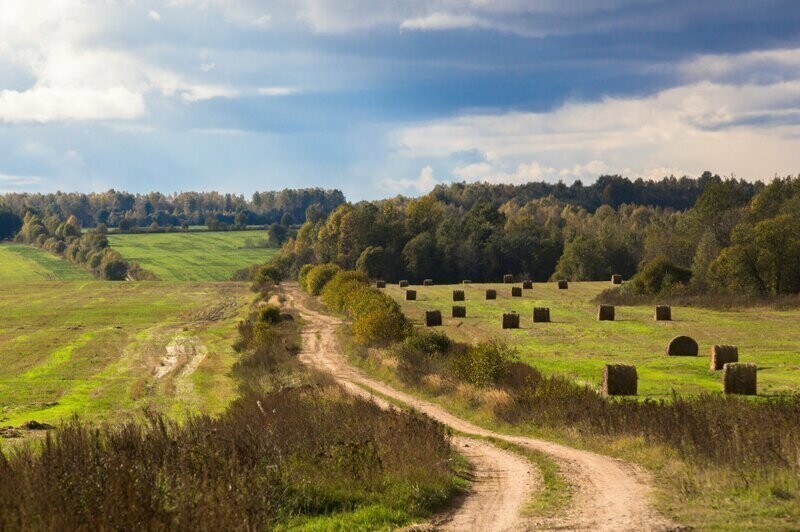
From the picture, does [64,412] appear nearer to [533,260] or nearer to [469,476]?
[469,476]

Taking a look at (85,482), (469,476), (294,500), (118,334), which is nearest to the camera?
(85,482)

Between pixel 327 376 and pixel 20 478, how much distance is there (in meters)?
29.1

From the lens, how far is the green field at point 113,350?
43.3 m

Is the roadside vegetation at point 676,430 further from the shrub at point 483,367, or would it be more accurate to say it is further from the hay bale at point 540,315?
the hay bale at point 540,315

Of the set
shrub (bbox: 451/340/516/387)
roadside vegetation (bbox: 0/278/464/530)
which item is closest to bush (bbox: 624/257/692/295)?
shrub (bbox: 451/340/516/387)

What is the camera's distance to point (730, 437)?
57.2 feet

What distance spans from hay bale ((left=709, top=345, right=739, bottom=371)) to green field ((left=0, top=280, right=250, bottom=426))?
78.9ft

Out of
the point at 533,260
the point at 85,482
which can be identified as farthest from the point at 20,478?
the point at 533,260

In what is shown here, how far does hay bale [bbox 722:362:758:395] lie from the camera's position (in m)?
27.4

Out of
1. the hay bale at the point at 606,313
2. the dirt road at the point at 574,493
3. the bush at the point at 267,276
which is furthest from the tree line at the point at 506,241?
the dirt road at the point at 574,493

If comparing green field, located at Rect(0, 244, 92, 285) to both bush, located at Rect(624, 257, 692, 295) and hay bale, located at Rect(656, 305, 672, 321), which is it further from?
hay bale, located at Rect(656, 305, 672, 321)

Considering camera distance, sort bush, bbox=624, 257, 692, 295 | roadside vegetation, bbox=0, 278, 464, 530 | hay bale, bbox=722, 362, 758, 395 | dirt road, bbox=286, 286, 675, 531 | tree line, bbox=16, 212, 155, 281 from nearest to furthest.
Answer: roadside vegetation, bbox=0, 278, 464, 530
dirt road, bbox=286, 286, 675, 531
hay bale, bbox=722, 362, 758, 395
bush, bbox=624, 257, 692, 295
tree line, bbox=16, 212, 155, 281

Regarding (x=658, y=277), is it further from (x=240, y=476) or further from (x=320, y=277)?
(x=240, y=476)

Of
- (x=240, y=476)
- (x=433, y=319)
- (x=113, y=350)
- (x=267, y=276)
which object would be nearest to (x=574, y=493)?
(x=240, y=476)
